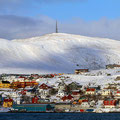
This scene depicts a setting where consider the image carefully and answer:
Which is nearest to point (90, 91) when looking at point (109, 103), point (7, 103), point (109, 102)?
point (109, 102)

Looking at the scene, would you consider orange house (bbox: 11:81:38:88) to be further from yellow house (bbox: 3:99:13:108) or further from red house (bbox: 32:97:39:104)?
yellow house (bbox: 3:99:13:108)

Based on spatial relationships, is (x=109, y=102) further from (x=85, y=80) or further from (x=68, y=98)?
(x=85, y=80)

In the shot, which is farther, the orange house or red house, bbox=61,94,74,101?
the orange house

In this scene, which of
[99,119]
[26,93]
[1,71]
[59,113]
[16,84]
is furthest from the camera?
[1,71]

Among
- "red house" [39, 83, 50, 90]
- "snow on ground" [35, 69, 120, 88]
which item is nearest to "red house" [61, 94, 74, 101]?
"red house" [39, 83, 50, 90]

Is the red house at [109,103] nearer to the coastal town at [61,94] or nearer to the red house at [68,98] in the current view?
the coastal town at [61,94]

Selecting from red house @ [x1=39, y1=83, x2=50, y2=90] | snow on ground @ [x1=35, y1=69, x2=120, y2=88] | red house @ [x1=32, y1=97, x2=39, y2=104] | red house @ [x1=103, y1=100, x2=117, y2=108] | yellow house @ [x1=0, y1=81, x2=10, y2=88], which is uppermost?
snow on ground @ [x1=35, y1=69, x2=120, y2=88]

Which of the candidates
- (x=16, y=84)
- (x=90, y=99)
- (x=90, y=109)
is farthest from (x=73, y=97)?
(x=16, y=84)

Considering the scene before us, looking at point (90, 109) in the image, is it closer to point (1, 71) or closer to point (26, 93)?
point (26, 93)
